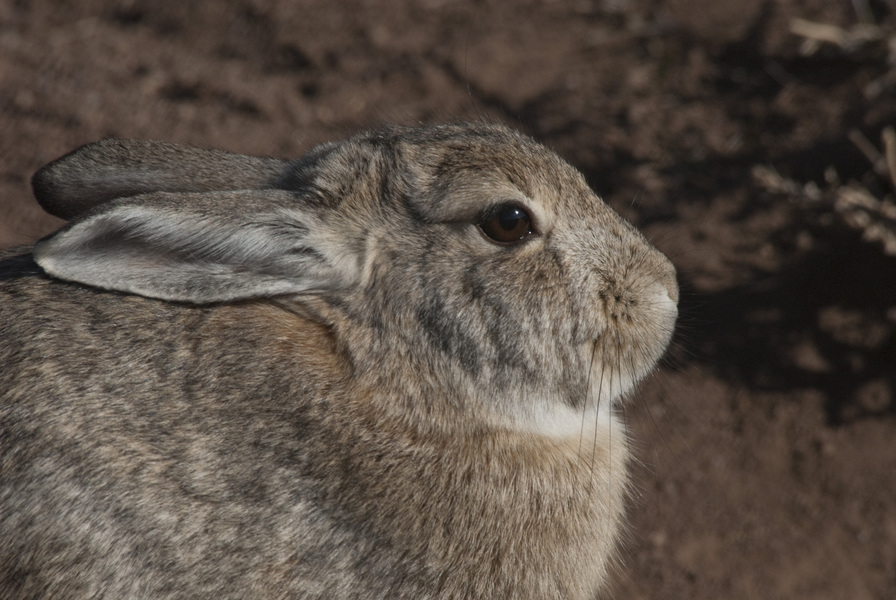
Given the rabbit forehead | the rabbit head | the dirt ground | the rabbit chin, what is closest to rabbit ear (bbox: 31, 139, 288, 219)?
the rabbit head

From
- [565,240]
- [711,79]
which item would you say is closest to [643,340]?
[565,240]

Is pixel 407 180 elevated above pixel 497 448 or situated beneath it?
elevated above

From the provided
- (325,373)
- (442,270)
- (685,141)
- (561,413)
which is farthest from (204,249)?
(685,141)

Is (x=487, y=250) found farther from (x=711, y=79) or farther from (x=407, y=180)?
(x=711, y=79)

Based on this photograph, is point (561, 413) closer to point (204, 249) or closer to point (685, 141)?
point (204, 249)

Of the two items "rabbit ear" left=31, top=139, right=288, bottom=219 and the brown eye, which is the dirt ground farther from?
"rabbit ear" left=31, top=139, right=288, bottom=219

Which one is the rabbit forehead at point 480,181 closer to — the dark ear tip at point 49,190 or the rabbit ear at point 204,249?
the rabbit ear at point 204,249
